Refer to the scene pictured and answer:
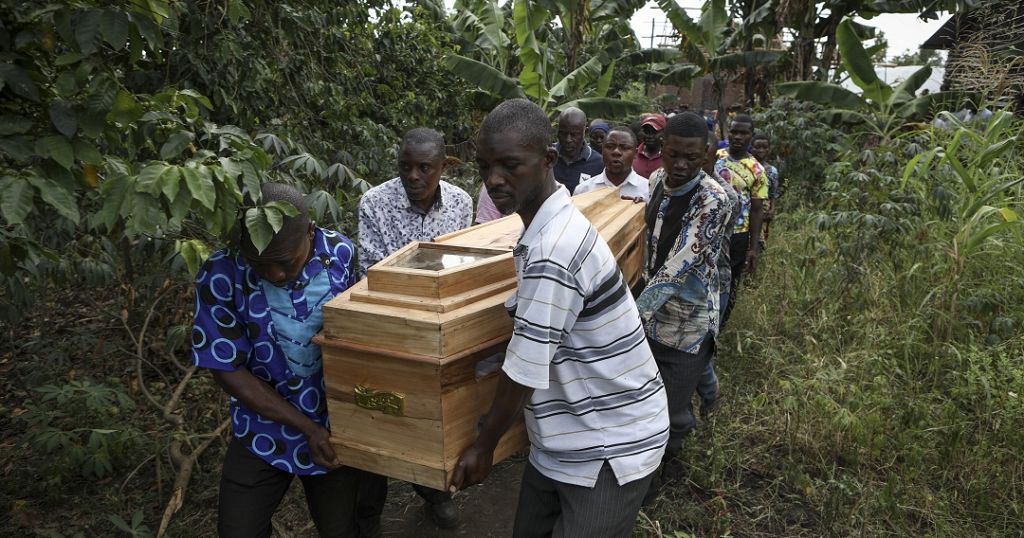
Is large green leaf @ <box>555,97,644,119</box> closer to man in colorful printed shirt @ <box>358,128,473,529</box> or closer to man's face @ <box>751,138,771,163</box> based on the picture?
man's face @ <box>751,138,771,163</box>

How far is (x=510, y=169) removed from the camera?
1.59 metres

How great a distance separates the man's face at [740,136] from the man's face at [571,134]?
4.95 feet

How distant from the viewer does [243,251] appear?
5.96 feet

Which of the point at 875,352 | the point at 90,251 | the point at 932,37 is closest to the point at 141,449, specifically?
the point at 90,251

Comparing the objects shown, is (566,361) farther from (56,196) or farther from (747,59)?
(747,59)

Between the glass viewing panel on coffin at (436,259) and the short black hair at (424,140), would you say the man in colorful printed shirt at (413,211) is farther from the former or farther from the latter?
the glass viewing panel on coffin at (436,259)

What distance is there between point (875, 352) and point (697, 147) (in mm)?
2068

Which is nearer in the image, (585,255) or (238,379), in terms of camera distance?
(585,255)

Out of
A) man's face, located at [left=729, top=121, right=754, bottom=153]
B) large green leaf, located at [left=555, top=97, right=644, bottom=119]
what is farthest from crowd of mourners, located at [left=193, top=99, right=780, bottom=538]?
large green leaf, located at [left=555, top=97, right=644, bottom=119]

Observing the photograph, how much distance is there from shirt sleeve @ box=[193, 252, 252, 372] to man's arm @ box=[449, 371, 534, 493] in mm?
753

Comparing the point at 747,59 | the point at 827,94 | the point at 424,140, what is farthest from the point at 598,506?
the point at 747,59

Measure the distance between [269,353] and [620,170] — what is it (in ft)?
9.35

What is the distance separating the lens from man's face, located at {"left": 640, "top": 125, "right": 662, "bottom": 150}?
15.8ft

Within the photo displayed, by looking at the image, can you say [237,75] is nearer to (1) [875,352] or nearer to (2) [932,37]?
(1) [875,352]
